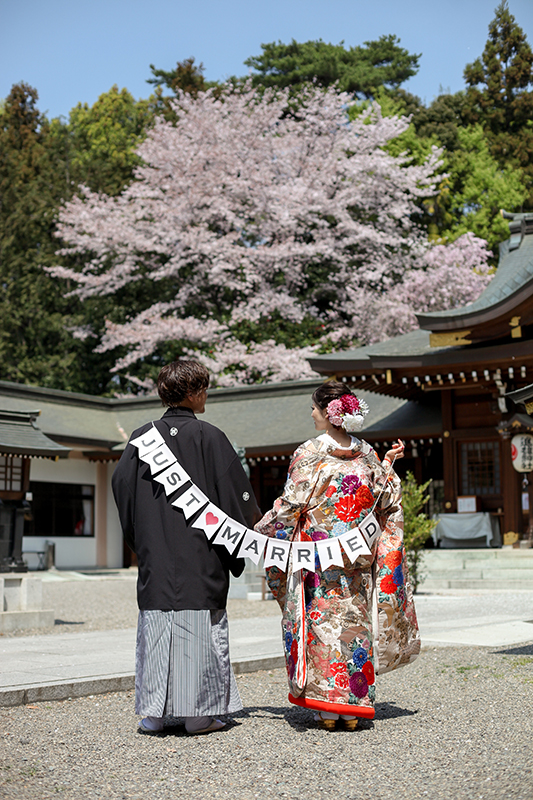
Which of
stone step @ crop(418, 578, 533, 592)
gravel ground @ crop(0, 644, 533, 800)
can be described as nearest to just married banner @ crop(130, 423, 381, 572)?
gravel ground @ crop(0, 644, 533, 800)

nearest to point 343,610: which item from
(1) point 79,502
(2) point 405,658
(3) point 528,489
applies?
(2) point 405,658

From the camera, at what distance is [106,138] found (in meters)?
41.2

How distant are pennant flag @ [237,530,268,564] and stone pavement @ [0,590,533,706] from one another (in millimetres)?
1683

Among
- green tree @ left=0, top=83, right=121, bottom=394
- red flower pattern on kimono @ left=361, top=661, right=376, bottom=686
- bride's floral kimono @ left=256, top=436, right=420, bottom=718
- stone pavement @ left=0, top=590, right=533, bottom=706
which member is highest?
green tree @ left=0, top=83, right=121, bottom=394

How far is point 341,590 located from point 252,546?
0.53 meters

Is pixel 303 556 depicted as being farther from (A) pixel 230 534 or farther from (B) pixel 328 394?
(B) pixel 328 394

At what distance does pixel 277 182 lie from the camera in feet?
96.6

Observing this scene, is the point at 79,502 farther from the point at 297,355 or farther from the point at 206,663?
the point at 206,663

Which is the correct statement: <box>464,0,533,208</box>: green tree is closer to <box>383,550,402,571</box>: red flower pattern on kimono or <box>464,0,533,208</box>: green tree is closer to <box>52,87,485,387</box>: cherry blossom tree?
<box>52,87,485,387</box>: cherry blossom tree

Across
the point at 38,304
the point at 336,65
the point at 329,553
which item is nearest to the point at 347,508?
the point at 329,553

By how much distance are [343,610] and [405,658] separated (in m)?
0.50

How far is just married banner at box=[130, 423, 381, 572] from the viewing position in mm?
4547

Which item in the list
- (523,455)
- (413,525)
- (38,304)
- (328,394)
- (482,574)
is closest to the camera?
(328,394)

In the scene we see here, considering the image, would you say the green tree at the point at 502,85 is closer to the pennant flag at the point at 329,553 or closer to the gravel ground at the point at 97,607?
the gravel ground at the point at 97,607
